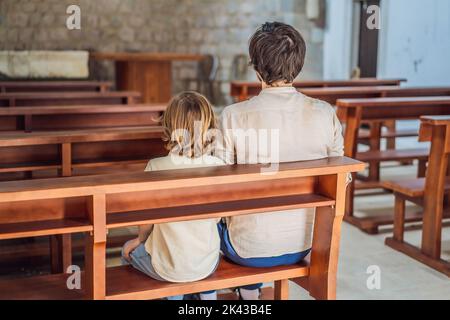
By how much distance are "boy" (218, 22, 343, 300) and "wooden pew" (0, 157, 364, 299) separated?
6cm

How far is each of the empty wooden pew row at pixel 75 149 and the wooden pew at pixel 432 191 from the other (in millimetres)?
1424

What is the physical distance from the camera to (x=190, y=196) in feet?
6.70

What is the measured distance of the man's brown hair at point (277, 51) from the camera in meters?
2.10

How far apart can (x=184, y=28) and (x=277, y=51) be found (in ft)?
29.5

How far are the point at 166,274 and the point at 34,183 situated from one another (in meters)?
0.56

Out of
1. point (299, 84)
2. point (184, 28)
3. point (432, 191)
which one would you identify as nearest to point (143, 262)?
point (432, 191)

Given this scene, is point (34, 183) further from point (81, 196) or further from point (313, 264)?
point (313, 264)

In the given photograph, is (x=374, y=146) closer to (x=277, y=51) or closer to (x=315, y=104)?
(x=315, y=104)

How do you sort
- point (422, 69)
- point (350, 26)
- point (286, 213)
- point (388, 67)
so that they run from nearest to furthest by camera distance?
point (286, 213) → point (422, 69) → point (388, 67) → point (350, 26)

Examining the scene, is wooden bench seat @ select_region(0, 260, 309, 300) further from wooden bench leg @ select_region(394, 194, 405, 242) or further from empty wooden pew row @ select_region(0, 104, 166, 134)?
wooden bench leg @ select_region(394, 194, 405, 242)

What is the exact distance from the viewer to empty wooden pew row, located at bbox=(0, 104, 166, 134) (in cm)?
354

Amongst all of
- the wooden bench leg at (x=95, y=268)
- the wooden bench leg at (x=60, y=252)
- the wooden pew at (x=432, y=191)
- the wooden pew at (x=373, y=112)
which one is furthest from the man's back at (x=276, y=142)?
the wooden pew at (x=373, y=112)

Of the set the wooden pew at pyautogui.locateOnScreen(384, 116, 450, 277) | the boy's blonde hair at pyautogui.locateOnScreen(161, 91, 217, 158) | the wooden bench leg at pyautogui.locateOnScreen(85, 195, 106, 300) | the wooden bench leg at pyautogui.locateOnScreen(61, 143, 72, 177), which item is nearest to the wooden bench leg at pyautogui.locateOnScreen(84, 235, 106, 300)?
the wooden bench leg at pyautogui.locateOnScreen(85, 195, 106, 300)
